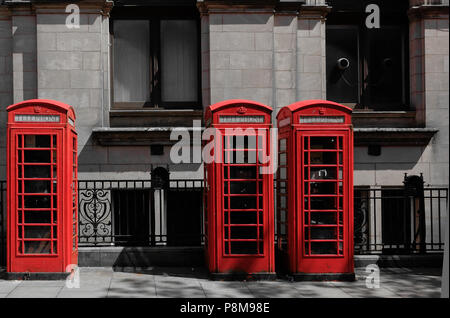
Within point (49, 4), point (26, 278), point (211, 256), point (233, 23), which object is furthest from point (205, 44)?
point (26, 278)

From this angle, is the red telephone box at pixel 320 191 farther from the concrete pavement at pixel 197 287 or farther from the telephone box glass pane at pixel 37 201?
the telephone box glass pane at pixel 37 201

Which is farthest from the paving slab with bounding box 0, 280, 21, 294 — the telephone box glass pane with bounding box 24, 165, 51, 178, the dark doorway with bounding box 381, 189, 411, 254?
the dark doorway with bounding box 381, 189, 411, 254

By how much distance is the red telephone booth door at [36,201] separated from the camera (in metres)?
10.2

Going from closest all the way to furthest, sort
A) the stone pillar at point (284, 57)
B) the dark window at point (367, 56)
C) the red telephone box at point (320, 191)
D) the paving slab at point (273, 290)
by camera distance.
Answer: the paving slab at point (273, 290) → the red telephone box at point (320, 191) → the stone pillar at point (284, 57) → the dark window at point (367, 56)

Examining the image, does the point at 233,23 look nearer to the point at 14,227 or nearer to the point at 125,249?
the point at 125,249

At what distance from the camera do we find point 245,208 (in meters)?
10.4

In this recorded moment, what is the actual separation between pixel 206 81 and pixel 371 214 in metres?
4.59

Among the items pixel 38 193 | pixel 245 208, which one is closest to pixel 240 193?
pixel 245 208

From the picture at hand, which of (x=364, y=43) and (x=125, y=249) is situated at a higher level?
(x=364, y=43)

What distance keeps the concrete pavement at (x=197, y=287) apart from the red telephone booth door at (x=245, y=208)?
0.38 meters

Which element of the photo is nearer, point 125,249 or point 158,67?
point 125,249

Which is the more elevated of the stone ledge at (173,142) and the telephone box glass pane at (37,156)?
the stone ledge at (173,142)

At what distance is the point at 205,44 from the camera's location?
13789 mm

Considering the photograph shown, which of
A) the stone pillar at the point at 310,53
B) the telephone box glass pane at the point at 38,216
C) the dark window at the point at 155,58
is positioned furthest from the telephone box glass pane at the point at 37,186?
the stone pillar at the point at 310,53
